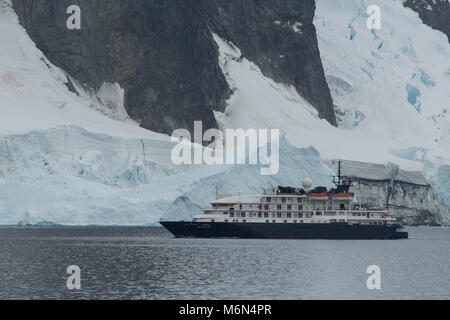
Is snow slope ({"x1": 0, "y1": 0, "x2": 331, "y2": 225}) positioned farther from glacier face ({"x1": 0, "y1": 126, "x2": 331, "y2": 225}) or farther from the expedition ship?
the expedition ship

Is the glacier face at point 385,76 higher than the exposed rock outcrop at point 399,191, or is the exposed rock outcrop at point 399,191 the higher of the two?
the glacier face at point 385,76

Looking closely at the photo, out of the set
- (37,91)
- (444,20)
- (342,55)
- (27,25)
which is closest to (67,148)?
(37,91)

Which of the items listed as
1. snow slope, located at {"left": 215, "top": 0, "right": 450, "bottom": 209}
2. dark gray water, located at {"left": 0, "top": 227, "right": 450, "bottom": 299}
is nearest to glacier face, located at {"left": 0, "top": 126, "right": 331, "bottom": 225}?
dark gray water, located at {"left": 0, "top": 227, "right": 450, "bottom": 299}

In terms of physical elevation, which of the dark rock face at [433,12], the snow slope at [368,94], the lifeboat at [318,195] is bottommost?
the lifeboat at [318,195]

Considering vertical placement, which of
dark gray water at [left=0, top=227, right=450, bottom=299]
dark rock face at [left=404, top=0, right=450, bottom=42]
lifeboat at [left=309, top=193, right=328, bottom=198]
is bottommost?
dark gray water at [left=0, top=227, right=450, bottom=299]

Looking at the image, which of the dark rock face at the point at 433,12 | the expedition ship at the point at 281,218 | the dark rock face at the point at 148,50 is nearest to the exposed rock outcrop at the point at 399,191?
the dark rock face at the point at 148,50

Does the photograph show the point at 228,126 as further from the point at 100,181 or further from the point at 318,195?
the point at 318,195

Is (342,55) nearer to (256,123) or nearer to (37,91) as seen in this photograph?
(256,123)

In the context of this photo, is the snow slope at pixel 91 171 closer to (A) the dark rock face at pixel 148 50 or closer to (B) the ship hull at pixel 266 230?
(B) the ship hull at pixel 266 230
